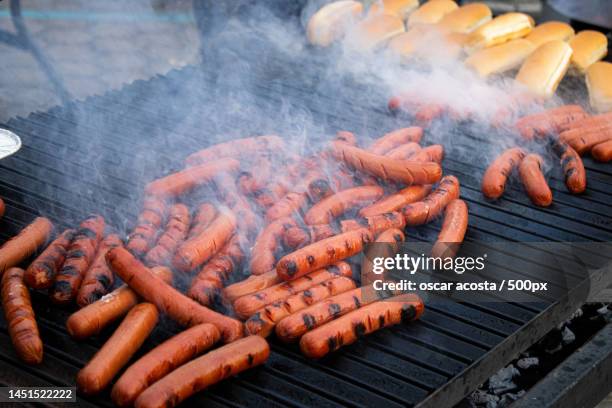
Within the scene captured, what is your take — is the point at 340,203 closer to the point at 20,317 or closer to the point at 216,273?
the point at 216,273

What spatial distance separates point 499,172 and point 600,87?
5.16ft

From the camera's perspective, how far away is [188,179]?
421cm

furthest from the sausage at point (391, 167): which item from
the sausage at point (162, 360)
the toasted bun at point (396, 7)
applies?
the toasted bun at point (396, 7)

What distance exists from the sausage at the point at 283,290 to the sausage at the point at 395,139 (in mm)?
1189

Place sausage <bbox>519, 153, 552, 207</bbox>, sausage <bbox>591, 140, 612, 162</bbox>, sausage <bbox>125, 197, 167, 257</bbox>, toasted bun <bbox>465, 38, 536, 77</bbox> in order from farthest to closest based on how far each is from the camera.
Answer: toasted bun <bbox>465, 38, 536, 77</bbox> → sausage <bbox>591, 140, 612, 162</bbox> → sausage <bbox>519, 153, 552, 207</bbox> → sausage <bbox>125, 197, 167, 257</bbox>

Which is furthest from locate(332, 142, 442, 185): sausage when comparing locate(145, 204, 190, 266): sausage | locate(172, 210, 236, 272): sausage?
locate(145, 204, 190, 266): sausage

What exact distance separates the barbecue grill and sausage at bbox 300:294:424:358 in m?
0.06

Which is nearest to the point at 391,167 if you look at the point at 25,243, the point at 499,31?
the point at 25,243

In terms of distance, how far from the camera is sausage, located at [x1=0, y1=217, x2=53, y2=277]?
11.8ft

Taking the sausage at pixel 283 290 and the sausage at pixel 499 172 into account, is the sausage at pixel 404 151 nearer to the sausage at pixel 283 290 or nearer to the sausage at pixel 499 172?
the sausage at pixel 499 172

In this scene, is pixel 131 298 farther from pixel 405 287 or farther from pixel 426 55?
pixel 426 55

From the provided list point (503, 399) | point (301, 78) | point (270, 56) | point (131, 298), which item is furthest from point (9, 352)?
point (270, 56)

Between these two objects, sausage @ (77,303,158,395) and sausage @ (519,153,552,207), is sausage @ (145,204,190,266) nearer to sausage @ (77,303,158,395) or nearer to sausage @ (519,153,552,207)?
sausage @ (77,303,158,395)

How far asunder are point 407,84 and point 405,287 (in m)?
2.52
